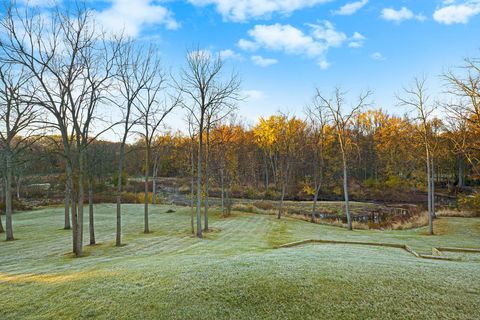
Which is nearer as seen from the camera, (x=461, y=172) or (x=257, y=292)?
(x=257, y=292)

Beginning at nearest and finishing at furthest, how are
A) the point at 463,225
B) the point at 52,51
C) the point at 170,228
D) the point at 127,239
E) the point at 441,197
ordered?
the point at 52,51, the point at 127,239, the point at 463,225, the point at 170,228, the point at 441,197

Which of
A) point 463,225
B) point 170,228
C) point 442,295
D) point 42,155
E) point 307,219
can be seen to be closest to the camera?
point 442,295

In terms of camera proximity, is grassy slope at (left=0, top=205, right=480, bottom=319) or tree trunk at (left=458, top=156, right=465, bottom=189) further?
tree trunk at (left=458, top=156, right=465, bottom=189)

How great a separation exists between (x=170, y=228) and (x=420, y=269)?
60.2ft

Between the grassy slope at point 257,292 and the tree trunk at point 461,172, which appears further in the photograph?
the tree trunk at point 461,172

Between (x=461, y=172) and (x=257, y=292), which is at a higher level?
(x=461, y=172)

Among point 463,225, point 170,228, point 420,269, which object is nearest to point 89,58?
point 170,228

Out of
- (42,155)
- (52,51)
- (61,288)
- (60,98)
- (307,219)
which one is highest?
(52,51)

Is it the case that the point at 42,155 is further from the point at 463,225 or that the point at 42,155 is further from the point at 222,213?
the point at 463,225

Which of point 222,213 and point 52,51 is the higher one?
point 52,51

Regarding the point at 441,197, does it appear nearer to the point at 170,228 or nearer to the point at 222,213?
the point at 222,213

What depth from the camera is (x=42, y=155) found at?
12.2 meters

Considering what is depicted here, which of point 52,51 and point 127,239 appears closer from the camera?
point 52,51

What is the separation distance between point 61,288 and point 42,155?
728 cm
